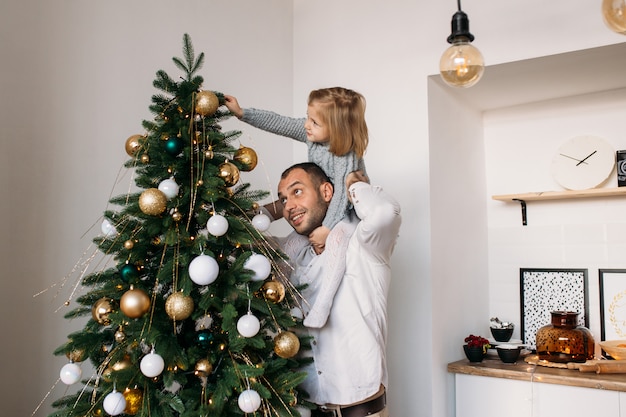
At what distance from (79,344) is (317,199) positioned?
2.62 ft

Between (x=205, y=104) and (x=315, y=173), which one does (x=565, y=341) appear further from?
(x=205, y=104)

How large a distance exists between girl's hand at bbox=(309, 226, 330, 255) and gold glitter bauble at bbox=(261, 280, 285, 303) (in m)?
0.36

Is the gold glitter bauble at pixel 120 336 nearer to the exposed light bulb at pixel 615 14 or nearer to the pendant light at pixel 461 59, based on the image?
the pendant light at pixel 461 59

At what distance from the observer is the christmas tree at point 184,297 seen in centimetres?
142

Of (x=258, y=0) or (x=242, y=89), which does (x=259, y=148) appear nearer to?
(x=242, y=89)

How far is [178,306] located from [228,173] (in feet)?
1.18

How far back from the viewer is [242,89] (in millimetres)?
2873

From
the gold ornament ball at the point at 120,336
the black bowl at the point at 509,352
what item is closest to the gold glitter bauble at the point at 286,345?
the gold ornament ball at the point at 120,336

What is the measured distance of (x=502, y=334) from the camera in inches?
118

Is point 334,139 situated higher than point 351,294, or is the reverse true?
point 334,139

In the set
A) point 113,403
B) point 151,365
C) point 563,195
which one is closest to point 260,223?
point 151,365

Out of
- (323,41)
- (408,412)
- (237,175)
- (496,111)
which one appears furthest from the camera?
(496,111)

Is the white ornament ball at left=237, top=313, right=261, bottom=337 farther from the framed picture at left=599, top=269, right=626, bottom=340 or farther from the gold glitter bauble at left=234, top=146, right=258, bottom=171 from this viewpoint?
the framed picture at left=599, top=269, right=626, bottom=340

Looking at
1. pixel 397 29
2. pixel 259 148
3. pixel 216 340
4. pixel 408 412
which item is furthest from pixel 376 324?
pixel 397 29
